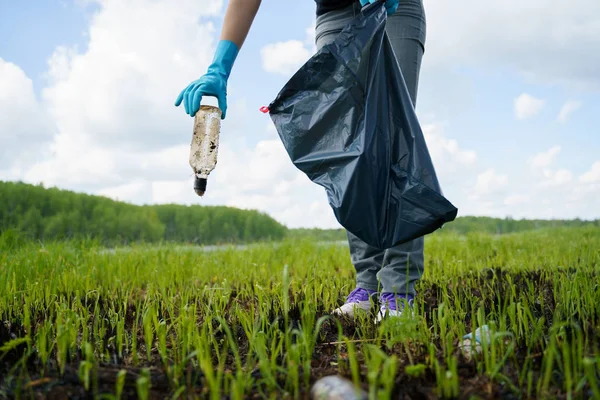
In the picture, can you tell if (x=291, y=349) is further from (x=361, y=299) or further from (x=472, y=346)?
(x=361, y=299)

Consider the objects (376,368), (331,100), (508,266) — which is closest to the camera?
(376,368)

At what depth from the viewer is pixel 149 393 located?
102 cm

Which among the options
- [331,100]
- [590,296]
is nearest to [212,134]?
[331,100]

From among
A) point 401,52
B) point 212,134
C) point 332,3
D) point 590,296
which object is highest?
point 332,3

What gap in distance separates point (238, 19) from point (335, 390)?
5.84 feet

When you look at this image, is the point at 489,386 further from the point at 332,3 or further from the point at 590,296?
the point at 332,3

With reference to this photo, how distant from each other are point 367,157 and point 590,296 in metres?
0.89

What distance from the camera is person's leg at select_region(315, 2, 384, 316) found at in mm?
2062

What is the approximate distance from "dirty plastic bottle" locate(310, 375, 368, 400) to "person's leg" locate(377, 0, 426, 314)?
97 centimetres

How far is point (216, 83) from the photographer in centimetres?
217

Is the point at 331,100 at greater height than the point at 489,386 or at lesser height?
greater

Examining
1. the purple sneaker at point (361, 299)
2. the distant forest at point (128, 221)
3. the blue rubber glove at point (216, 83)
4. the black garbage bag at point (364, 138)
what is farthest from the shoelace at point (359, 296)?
the distant forest at point (128, 221)

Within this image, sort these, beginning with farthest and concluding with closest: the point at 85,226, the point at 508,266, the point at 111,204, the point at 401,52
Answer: the point at 111,204, the point at 85,226, the point at 508,266, the point at 401,52

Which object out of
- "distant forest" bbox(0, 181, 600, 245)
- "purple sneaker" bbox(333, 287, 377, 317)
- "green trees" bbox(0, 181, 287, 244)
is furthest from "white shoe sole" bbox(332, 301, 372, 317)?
"green trees" bbox(0, 181, 287, 244)
